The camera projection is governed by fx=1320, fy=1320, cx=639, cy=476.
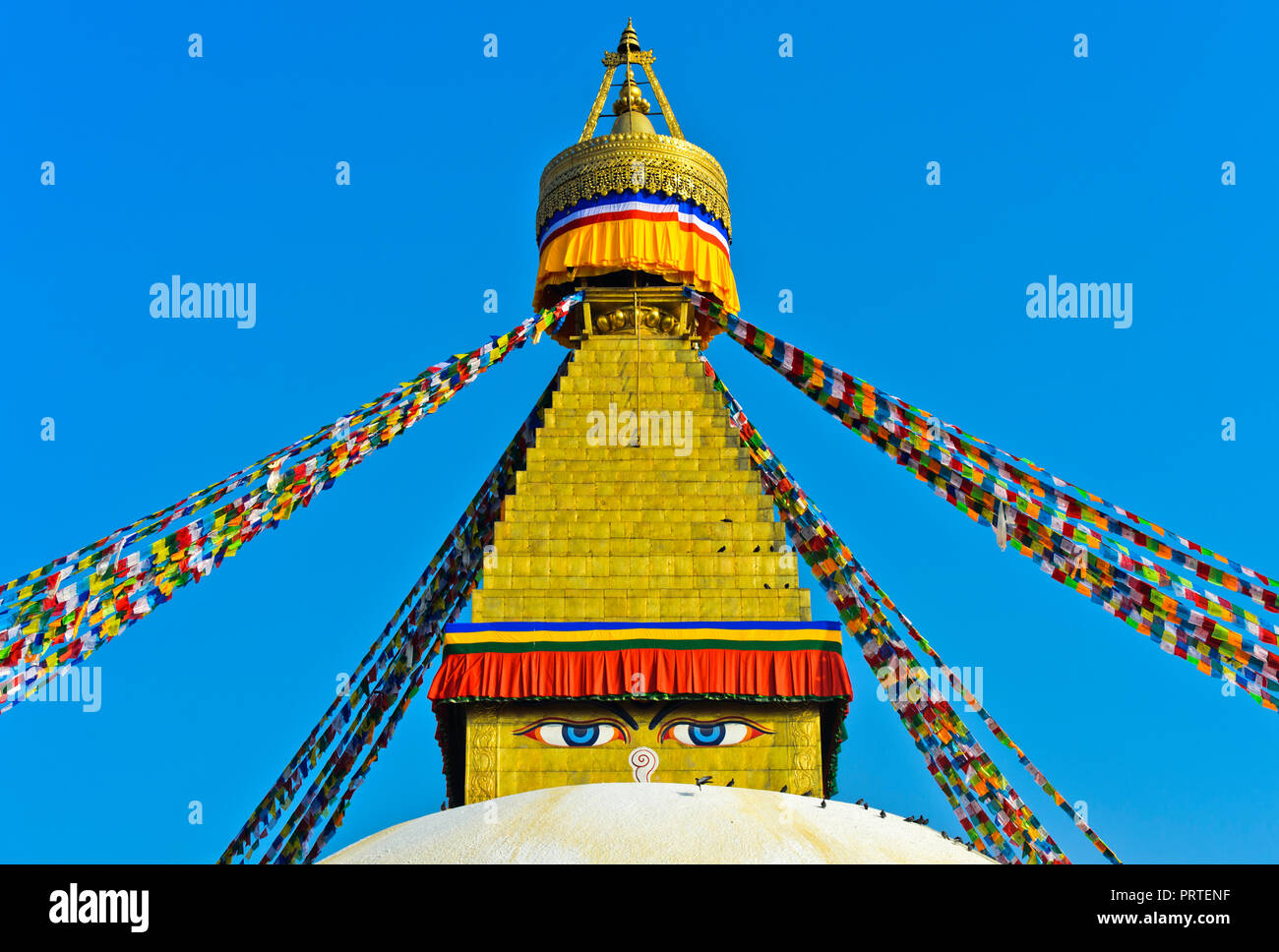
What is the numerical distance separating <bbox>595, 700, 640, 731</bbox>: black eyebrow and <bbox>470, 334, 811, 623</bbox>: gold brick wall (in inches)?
38.0

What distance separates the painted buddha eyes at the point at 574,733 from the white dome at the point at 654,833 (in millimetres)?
5024

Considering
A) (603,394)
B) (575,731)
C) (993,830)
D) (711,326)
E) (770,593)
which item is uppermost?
(711,326)

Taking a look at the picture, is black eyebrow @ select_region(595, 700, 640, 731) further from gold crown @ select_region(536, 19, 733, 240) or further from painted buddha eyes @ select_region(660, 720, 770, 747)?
gold crown @ select_region(536, 19, 733, 240)

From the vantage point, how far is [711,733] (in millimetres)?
12031

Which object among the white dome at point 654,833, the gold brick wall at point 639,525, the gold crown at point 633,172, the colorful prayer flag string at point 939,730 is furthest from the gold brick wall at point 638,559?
the white dome at point 654,833

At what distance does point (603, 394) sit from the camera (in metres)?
14.5

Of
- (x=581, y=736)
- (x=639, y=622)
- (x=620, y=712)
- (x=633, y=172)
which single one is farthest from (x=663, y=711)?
(x=633, y=172)

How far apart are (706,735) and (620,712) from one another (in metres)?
0.81

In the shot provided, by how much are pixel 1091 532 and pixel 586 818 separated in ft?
18.8

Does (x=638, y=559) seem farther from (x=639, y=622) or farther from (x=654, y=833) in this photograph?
(x=654, y=833)

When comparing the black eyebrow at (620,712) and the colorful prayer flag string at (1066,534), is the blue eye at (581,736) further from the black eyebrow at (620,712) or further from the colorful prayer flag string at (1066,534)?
the colorful prayer flag string at (1066,534)

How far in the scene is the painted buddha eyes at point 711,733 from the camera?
12.0 meters
